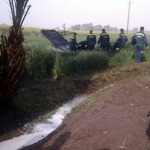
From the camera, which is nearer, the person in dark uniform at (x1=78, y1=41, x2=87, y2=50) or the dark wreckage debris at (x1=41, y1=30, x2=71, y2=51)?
the dark wreckage debris at (x1=41, y1=30, x2=71, y2=51)

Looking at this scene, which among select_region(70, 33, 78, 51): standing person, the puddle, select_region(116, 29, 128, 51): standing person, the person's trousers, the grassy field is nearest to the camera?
the puddle

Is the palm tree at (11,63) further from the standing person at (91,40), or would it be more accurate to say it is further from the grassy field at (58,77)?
the standing person at (91,40)

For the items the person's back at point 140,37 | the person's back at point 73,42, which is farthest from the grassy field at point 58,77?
the person's back at point 73,42

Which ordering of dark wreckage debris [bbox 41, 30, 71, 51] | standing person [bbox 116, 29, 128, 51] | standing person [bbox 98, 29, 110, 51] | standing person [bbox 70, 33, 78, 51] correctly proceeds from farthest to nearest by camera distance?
A: dark wreckage debris [bbox 41, 30, 71, 51] < standing person [bbox 116, 29, 128, 51] < standing person [bbox 98, 29, 110, 51] < standing person [bbox 70, 33, 78, 51]

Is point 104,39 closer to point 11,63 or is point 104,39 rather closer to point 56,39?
point 56,39

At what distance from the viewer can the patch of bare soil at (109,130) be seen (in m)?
3.25

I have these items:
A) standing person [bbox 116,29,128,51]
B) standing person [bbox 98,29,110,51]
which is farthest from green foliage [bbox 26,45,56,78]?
standing person [bbox 116,29,128,51]

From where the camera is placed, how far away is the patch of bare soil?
3254 millimetres

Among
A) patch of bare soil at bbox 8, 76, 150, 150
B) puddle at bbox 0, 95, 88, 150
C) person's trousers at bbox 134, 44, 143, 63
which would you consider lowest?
puddle at bbox 0, 95, 88, 150

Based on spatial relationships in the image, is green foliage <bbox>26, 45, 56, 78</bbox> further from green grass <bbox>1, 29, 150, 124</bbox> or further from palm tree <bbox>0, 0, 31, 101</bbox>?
palm tree <bbox>0, 0, 31, 101</bbox>

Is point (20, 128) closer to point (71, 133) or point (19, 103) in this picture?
point (19, 103)

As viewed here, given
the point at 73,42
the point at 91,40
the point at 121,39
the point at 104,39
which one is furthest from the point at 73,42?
the point at 121,39

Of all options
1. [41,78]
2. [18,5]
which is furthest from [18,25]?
[41,78]

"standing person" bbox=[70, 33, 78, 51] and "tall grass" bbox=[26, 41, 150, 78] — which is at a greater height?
"standing person" bbox=[70, 33, 78, 51]
